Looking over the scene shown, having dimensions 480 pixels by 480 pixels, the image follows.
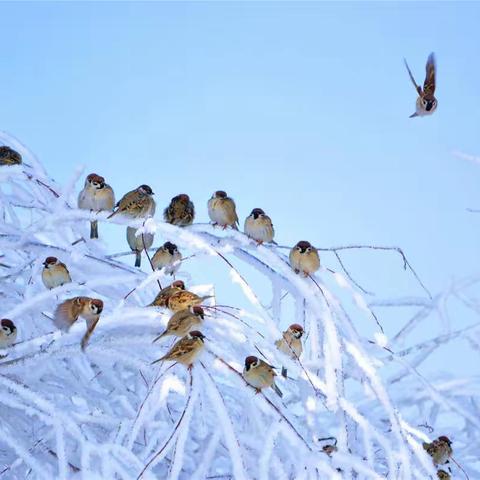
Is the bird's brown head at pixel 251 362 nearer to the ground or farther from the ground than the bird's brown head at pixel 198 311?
nearer to the ground

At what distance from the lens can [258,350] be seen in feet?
14.0

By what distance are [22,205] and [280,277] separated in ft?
6.37

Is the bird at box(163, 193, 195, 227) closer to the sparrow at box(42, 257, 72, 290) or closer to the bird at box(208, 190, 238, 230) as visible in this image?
the bird at box(208, 190, 238, 230)

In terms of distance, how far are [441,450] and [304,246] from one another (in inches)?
108

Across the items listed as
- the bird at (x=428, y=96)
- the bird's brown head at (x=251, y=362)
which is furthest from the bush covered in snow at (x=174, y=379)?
the bird at (x=428, y=96)

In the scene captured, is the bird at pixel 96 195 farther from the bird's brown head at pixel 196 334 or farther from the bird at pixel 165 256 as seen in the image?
the bird's brown head at pixel 196 334

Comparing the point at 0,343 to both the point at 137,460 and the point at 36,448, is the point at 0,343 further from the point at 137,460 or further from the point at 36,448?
the point at 137,460

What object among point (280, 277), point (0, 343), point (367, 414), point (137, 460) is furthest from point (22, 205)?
point (367, 414)

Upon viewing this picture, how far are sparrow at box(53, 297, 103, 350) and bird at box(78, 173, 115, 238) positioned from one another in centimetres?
154

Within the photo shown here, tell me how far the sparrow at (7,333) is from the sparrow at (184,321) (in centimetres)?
105

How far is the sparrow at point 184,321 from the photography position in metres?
4.16

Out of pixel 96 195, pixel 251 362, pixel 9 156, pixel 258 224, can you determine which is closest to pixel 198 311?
pixel 251 362

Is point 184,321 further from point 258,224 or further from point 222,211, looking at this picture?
point 222,211

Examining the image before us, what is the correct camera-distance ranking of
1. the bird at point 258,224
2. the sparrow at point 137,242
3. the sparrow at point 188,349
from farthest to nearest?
1. the sparrow at point 137,242
2. the bird at point 258,224
3. the sparrow at point 188,349
